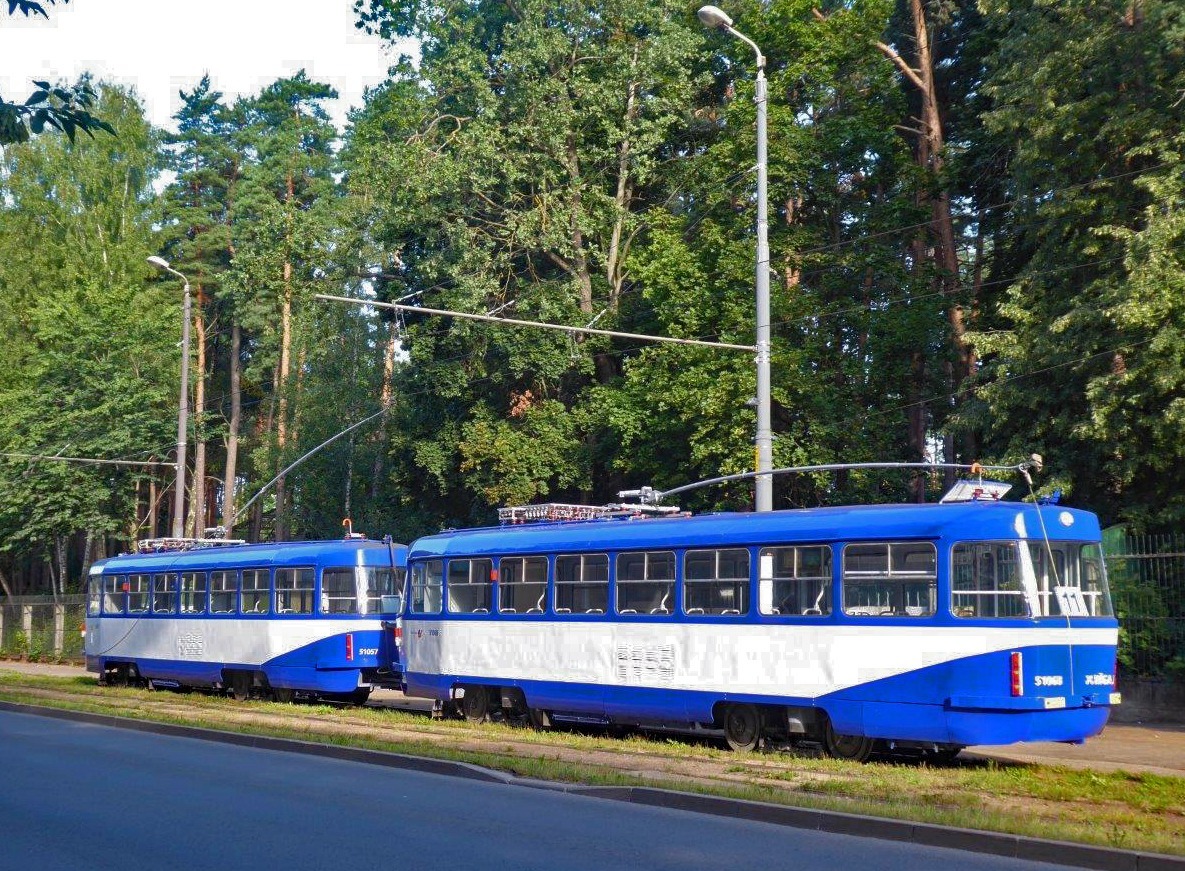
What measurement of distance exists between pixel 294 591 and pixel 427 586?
179 inches

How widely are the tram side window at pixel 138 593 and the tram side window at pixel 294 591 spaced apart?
248 inches

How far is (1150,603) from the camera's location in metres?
21.3

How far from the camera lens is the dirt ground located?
15906 millimetres

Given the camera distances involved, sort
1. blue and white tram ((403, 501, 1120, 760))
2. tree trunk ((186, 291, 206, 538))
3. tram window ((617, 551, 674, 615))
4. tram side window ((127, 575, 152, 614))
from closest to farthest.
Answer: blue and white tram ((403, 501, 1120, 760)), tram window ((617, 551, 674, 615)), tram side window ((127, 575, 152, 614)), tree trunk ((186, 291, 206, 538))

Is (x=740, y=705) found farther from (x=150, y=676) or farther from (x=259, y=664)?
(x=150, y=676)

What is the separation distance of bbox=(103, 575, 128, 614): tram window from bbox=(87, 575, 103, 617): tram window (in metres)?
0.24

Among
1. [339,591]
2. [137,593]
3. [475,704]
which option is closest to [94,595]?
[137,593]

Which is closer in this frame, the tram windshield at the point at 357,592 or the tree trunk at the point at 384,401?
the tram windshield at the point at 357,592

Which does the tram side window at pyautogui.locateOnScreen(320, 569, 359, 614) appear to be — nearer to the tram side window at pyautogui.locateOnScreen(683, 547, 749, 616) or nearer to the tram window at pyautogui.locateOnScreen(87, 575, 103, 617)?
the tram side window at pyautogui.locateOnScreen(683, 547, 749, 616)

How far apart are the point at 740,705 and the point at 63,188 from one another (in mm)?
58510

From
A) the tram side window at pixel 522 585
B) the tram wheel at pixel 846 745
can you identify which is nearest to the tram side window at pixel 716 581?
the tram wheel at pixel 846 745

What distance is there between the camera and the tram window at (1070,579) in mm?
15891

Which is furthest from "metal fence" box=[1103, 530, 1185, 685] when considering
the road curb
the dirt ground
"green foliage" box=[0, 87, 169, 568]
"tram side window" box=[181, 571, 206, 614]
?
"green foliage" box=[0, 87, 169, 568]

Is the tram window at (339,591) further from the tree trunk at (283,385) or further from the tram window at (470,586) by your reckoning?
the tree trunk at (283,385)
